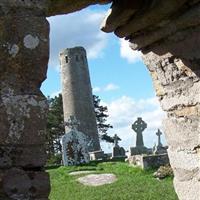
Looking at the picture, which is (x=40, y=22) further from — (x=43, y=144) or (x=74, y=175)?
(x=74, y=175)

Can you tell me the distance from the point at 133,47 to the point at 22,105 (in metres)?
2.24

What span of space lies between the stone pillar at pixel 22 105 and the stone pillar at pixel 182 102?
1847mm

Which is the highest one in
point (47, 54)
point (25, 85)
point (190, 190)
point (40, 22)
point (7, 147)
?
point (40, 22)

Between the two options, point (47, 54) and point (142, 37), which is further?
point (142, 37)

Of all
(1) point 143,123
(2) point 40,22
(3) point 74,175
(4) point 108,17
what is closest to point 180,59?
(4) point 108,17

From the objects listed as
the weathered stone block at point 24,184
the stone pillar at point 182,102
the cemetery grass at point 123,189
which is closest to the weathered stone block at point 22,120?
the weathered stone block at point 24,184

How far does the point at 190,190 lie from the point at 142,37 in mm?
1485

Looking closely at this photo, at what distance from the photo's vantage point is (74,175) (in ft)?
47.5

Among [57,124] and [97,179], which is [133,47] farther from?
[57,124]

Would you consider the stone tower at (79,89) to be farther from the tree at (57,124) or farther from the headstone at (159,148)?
the headstone at (159,148)

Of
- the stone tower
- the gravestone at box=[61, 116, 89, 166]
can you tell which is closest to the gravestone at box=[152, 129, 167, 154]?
the gravestone at box=[61, 116, 89, 166]

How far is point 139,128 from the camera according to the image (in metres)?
24.2

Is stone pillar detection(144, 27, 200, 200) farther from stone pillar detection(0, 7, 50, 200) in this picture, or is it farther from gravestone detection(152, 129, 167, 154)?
gravestone detection(152, 129, 167, 154)

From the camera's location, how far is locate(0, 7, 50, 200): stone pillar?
238 centimetres
